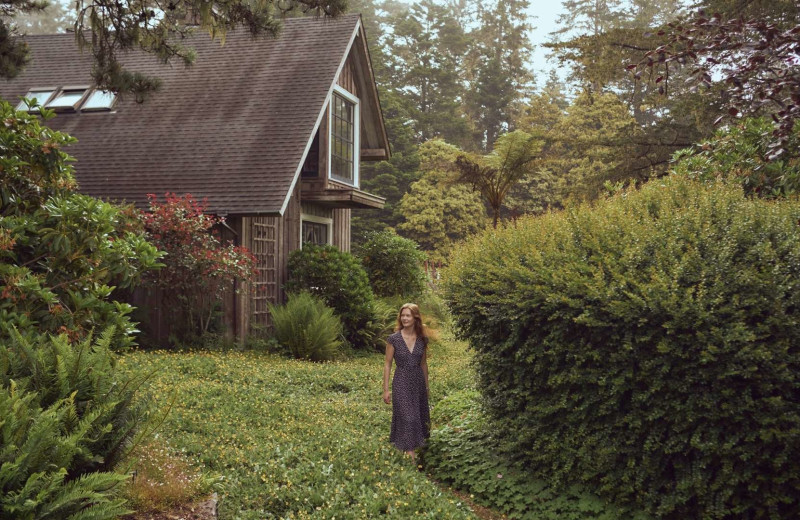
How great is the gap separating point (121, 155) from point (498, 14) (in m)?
32.2

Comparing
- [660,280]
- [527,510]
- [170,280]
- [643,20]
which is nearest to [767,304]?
[660,280]

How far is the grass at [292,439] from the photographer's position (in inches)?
222

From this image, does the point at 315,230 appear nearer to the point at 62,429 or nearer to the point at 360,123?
the point at 360,123

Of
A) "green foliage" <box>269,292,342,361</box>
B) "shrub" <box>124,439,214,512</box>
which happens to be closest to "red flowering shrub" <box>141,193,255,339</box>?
"green foliage" <box>269,292,342,361</box>

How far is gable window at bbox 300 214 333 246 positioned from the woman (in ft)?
28.1

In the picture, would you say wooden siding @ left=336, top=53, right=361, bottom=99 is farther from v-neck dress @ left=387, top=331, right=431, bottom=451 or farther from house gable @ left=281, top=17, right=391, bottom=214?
v-neck dress @ left=387, top=331, right=431, bottom=451

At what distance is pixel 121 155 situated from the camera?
15.1 m

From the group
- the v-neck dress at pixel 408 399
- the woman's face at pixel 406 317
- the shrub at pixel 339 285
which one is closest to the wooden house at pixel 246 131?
the shrub at pixel 339 285

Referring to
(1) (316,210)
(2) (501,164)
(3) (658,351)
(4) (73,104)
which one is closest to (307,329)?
(1) (316,210)

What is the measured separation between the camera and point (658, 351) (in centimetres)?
527

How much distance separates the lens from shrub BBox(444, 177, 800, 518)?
16.2 feet

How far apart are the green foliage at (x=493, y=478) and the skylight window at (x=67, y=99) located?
516 inches

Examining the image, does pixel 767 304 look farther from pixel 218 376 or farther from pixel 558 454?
pixel 218 376

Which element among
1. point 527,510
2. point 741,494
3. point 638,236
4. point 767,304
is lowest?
point 527,510
